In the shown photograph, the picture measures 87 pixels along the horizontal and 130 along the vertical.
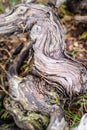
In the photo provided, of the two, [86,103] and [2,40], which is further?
[86,103]

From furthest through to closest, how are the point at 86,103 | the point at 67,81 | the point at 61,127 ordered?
1. the point at 86,103
2. the point at 67,81
3. the point at 61,127

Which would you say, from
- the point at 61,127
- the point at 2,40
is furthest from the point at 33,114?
the point at 2,40

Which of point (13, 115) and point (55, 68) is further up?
point (55, 68)

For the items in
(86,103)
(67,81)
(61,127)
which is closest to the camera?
(61,127)

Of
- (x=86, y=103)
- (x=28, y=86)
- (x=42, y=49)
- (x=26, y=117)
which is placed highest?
(x=42, y=49)

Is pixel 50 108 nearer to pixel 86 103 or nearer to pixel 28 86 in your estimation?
pixel 28 86

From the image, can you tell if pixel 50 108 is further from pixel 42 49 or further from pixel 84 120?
pixel 42 49

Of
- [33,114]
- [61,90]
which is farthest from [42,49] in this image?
[33,114]
